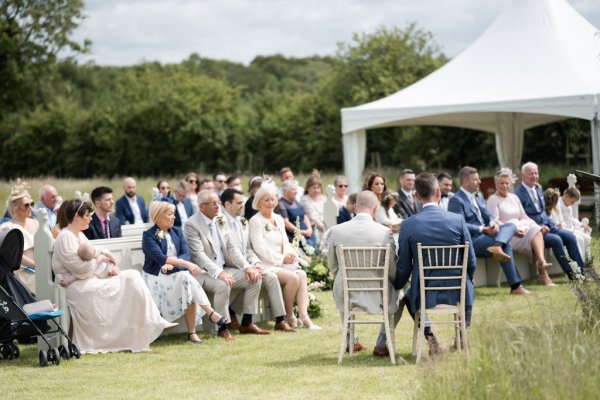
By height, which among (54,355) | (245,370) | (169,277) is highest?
(169,277)

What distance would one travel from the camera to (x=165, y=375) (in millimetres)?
7680

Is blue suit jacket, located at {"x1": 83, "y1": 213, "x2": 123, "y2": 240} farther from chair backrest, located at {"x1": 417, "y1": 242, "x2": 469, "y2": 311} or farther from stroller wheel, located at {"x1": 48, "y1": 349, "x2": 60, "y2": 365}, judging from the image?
chair backrest, located at {"x1": 417, "y1": 242, "x2": 469, "y2": 311}

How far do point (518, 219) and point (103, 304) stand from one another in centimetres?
588

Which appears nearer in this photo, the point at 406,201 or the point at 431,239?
the point at 431,239

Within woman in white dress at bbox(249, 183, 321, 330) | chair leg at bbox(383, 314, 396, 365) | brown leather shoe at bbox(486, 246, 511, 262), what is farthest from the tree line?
chair leg at bbox(383, 314, 396, 365)

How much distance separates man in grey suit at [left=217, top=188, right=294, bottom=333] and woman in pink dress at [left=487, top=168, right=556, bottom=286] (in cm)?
369

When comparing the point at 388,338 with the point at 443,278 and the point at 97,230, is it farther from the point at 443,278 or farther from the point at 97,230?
the point at 97,230

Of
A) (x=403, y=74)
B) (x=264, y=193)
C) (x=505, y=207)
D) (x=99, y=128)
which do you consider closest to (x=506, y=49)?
(x=505, y=207)

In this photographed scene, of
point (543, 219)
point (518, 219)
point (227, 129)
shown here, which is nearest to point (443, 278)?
point (518, 219)

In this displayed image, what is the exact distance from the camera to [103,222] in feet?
35.2

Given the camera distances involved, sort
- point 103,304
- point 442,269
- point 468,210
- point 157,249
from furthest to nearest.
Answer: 1. point 468,210
2. point 157,249
3. point 103,304
4. point 442,269

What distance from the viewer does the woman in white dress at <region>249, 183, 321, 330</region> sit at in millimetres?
9930

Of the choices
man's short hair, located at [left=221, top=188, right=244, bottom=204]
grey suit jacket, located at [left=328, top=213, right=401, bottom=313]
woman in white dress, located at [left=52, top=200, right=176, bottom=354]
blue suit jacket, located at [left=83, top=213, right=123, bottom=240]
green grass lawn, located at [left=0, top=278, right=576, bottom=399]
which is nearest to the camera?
green grass lawn, located at [left=0, top=278, right=576, bottom=399]

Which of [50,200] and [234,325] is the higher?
[50,200]
